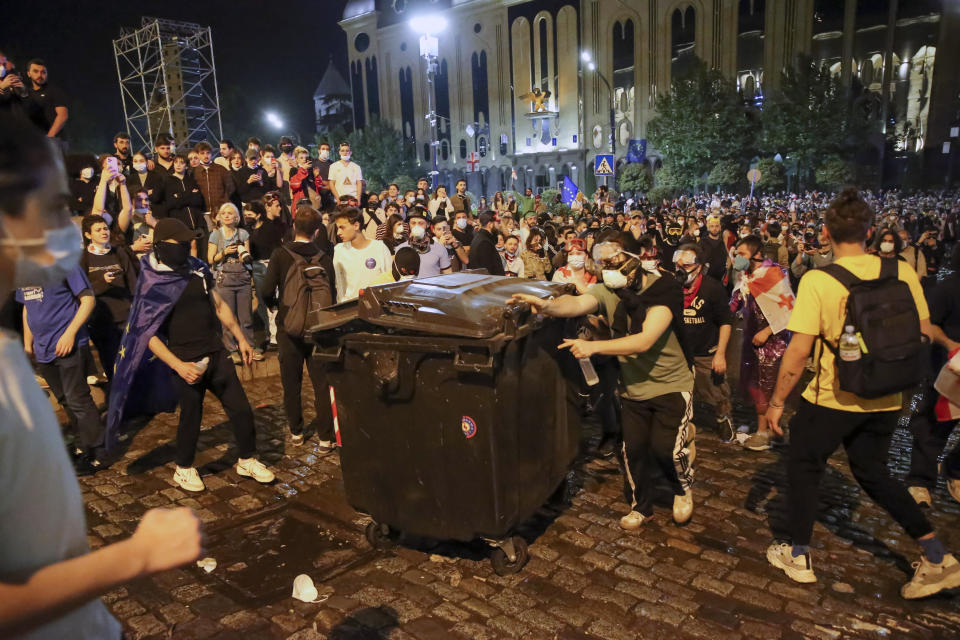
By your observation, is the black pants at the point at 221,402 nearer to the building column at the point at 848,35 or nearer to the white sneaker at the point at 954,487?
the white sneaker at the point at 954,487

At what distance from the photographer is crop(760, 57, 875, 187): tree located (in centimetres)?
3419

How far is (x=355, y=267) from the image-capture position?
245 inches

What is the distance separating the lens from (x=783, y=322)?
5852mm

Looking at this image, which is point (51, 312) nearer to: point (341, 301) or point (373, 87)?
point (341, 301)

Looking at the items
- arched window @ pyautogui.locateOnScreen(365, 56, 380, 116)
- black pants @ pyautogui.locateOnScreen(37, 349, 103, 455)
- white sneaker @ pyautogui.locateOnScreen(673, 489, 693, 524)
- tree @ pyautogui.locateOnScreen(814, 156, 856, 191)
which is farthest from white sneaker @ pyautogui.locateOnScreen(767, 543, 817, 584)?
arched window @ pyautogui.locateOnScreen(365, 56, 380, 116)

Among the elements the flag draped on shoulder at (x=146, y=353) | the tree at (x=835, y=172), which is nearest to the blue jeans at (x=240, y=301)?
the flag draped on shoulder at (x=146, y=353)

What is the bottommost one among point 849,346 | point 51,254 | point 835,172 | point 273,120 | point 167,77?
point 849,346

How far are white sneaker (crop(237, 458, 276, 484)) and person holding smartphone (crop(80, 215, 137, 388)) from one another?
256 centimetres

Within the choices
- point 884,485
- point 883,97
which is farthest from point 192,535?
point 883,97

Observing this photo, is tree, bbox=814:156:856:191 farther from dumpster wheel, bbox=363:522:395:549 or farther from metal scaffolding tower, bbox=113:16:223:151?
dumpster wheel, bbox=363:522:395:549

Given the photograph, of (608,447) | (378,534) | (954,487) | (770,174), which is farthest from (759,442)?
(770,174)

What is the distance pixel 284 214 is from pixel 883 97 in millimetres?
40314

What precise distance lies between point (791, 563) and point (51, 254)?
404 cm

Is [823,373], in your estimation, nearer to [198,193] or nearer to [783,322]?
[783,322]
